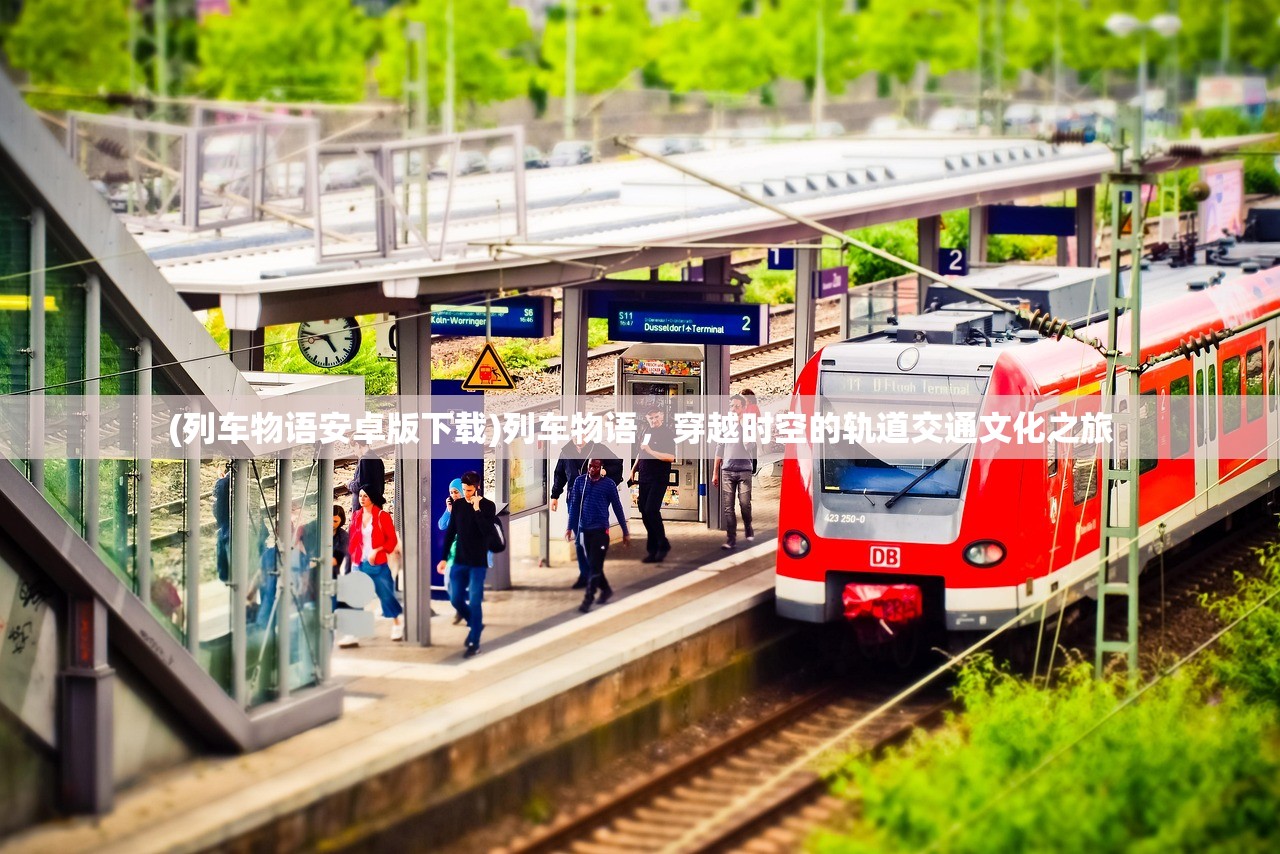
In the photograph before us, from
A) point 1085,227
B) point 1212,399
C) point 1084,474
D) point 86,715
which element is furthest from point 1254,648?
point 1085,227

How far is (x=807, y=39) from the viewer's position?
65.7 meters

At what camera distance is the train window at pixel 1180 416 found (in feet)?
59.5

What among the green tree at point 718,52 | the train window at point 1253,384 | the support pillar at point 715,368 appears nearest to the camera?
the support pillar at point 715,368

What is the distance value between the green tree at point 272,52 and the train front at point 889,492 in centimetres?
3897

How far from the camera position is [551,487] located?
18.0 metres

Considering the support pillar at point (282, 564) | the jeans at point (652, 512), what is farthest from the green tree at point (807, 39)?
the support pillar at point (282, 564)

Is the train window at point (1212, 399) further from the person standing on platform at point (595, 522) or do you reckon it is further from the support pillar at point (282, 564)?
the support pillar at point (282, 564)

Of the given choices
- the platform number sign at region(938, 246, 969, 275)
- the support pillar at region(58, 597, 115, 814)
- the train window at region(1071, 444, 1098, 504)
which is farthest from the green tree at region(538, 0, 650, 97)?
the support pillar at region(58, 597, 115, 814)

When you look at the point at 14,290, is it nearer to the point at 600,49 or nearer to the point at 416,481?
the point at 416,481

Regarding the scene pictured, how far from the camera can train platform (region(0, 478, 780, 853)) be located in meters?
11.1

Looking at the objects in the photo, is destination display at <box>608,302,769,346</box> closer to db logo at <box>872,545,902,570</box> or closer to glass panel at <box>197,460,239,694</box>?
db logo at <box>872,545,902,570</box>

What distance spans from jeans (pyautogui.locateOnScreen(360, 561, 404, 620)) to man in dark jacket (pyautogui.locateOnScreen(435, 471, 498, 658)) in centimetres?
52

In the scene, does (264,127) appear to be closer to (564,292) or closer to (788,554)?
(564,292)

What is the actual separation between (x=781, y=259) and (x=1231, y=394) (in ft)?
17.6
